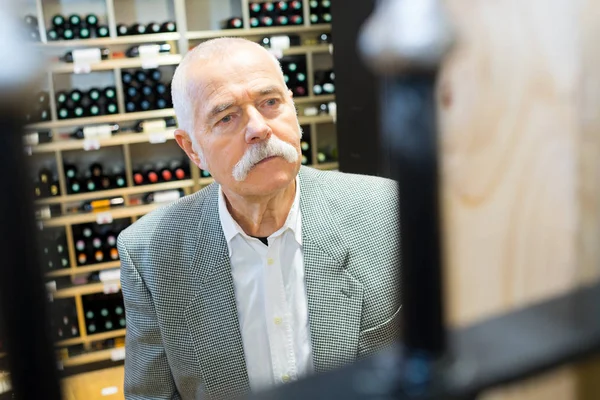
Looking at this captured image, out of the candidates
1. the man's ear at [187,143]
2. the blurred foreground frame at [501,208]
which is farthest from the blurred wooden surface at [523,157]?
the man's ear at [187,143]

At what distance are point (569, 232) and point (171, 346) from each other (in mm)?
1209

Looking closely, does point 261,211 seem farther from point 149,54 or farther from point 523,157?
point 149,54

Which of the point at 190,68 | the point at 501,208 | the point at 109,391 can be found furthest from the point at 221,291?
the point at 109,391

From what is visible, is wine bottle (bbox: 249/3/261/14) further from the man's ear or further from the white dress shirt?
the white dress shirt

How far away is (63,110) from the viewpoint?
4.19 metres

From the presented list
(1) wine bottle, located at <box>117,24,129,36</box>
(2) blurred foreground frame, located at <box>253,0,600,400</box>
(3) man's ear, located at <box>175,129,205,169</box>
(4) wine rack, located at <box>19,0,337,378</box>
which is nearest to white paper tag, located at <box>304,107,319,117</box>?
(4) wine rack, located at <box>19,0,337,378</box>

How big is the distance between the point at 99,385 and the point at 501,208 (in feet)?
13.5

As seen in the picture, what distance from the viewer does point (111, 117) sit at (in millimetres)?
4203

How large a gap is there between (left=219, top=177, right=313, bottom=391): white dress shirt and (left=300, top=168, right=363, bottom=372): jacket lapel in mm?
32

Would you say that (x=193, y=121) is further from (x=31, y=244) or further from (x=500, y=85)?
(x=31, y=244)

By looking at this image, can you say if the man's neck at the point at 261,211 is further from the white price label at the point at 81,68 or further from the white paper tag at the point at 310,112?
the white paper tag at the point at 310,112

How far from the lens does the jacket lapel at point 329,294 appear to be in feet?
4.65

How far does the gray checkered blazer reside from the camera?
56.2 inches

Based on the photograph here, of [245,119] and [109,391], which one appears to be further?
[109,391]
